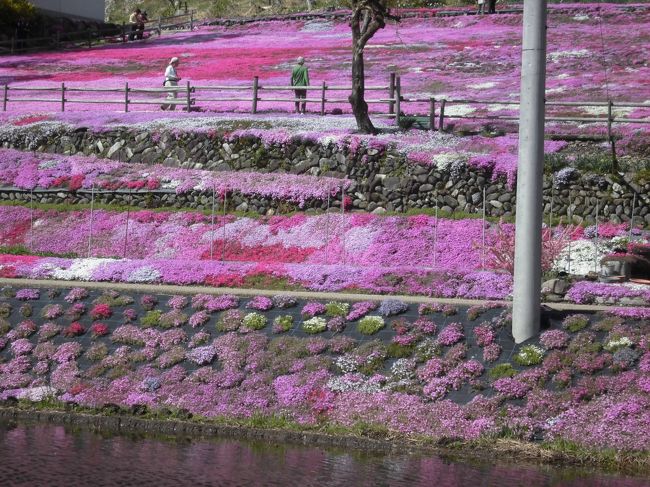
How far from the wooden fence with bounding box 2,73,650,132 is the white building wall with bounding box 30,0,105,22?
70.8 ft

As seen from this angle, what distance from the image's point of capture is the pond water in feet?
45.2

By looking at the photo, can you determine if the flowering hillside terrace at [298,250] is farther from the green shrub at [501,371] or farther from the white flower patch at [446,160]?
the green shrub at [501,371]

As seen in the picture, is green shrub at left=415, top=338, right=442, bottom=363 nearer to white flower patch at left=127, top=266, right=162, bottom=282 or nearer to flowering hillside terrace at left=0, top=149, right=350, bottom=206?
white flower patch at left=127, top=266, right=162, bottom=282

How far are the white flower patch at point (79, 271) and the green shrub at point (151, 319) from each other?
3868mm

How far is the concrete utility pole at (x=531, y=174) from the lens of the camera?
1789cm

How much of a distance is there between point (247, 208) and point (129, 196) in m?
3.77

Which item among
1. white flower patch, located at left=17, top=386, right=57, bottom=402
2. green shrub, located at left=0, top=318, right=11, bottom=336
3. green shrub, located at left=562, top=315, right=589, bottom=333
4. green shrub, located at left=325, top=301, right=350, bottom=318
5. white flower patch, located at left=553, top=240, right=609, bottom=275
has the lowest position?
white flower patch, located at left=17, top=386, right=57, bottom=402

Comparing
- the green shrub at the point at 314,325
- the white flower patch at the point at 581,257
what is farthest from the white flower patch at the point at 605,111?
the green shrub at the point at 314,325

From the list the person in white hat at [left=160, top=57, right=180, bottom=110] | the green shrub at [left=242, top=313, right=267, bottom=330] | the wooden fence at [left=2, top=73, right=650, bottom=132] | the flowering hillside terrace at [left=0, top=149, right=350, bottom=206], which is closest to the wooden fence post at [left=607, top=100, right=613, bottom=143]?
the wooden fence at [left=2, top=73, right=650, bottom=132]

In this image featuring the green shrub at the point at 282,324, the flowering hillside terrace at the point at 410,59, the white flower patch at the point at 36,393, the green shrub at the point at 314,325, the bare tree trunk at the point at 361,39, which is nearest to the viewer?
the white flower patch at the point at 36,393

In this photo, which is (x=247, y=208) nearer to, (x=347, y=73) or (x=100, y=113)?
(x=100, y=113)

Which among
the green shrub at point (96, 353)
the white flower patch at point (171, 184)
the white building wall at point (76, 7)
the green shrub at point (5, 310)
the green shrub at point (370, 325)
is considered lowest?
the green shrub at point (96, 353)

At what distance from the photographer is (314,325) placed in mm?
19438

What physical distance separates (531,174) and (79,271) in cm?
1073
